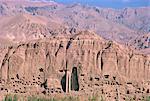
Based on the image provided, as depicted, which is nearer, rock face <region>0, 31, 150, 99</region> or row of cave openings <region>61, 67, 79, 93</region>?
rock face <region>0, 31, 150, 99</region>

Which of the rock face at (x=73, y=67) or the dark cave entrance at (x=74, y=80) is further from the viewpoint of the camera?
the dark cave entrance at (x=74, y=80)

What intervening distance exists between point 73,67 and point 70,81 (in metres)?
2.71

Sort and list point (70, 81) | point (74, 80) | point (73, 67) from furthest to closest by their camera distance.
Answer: point (73, 67) → point (74, 80) → point (70, 81)

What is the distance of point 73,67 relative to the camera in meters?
115

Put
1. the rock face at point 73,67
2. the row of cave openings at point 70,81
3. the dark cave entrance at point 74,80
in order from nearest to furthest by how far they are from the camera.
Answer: the rock face at point 73,67 → the row of cave openings at point 70,81 → the dark cave entrance at point 74,80

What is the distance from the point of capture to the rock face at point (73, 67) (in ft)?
372

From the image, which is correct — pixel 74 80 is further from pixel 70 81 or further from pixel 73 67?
pixel 73 67

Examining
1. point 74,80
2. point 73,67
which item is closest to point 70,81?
point 74,80

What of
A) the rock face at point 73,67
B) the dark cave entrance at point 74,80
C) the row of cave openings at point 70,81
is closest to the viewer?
the rock face at point 73,67

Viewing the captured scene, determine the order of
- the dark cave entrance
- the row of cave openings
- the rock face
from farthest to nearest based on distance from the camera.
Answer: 1. the dark cave entrance
2. the row of cave openings
3. the rock face

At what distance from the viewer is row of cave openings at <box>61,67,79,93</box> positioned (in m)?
114

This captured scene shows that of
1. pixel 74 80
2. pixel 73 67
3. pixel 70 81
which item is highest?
pixel 73 67

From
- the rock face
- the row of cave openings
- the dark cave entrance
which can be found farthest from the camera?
the dark cave entrance

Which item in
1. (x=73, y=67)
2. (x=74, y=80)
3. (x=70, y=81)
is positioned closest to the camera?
(x=70, y=81)
